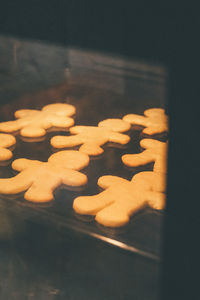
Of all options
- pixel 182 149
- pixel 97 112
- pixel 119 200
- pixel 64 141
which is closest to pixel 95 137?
pixel 64 141

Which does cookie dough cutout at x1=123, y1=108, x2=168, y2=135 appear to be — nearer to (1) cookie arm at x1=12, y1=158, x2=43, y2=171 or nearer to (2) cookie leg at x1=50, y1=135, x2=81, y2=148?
(2) cookie leg at x1=50, y1=135, x2=81, y2=148

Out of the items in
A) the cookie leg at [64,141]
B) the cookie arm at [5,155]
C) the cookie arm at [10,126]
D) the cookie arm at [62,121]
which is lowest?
the cookie arm at [5,155]

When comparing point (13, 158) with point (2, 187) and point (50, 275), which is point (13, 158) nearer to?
point (2, 187)

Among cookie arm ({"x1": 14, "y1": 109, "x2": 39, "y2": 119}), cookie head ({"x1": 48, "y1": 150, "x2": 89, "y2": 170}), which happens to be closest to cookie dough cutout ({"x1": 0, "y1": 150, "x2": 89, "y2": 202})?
cookie head ({"x1": 48, "y1": 150, "x2": 89, "y2": 170})

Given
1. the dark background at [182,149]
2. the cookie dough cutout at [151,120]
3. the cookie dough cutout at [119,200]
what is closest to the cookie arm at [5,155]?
the cookie dough cutout at [119,200]

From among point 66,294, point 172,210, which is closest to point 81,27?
point 66,294

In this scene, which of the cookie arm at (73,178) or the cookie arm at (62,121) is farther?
the cookie arm at (62,121)

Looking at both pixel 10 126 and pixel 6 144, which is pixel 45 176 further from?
pixel 10 126

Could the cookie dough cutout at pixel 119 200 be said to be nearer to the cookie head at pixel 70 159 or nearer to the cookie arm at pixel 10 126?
the cookie head at pixel 70 159
